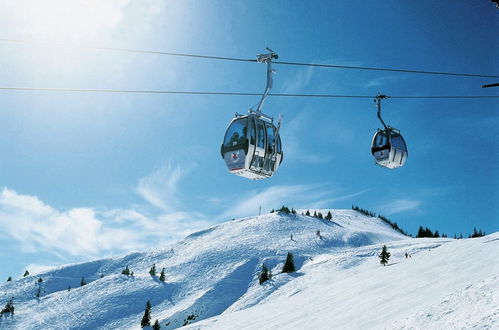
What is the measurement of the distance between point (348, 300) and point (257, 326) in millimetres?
5791

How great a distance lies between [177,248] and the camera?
131 m

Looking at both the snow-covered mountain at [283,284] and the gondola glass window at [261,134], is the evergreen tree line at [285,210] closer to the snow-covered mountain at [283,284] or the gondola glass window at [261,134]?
the snow-covered mountain at [283,284]

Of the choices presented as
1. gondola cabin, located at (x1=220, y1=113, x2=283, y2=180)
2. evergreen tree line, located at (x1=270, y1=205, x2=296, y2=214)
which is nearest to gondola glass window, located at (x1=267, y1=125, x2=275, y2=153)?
gondola cabin, located at (x1=220, y1=113, x2=283, y2=180)

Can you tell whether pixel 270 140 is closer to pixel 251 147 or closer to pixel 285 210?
pixel 251 147

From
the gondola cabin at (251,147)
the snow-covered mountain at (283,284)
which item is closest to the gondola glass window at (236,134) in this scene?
the gondola cabin at (251,147)

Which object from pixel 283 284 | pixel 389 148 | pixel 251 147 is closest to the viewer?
pixel 251 147

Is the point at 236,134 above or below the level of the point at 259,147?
above

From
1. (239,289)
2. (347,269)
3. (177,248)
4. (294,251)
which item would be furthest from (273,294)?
(177,248)

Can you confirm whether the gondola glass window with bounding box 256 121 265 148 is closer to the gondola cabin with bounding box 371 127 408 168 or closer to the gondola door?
the gondola door

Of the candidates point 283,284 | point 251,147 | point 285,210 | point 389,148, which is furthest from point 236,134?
point 285,210

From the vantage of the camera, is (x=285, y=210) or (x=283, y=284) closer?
(x=283, y=284)

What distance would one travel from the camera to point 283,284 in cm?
7000

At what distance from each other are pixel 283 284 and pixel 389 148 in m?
54.2

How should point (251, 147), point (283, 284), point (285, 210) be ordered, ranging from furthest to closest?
point (285, 210)
point (283, 284)
point (251, 147)
